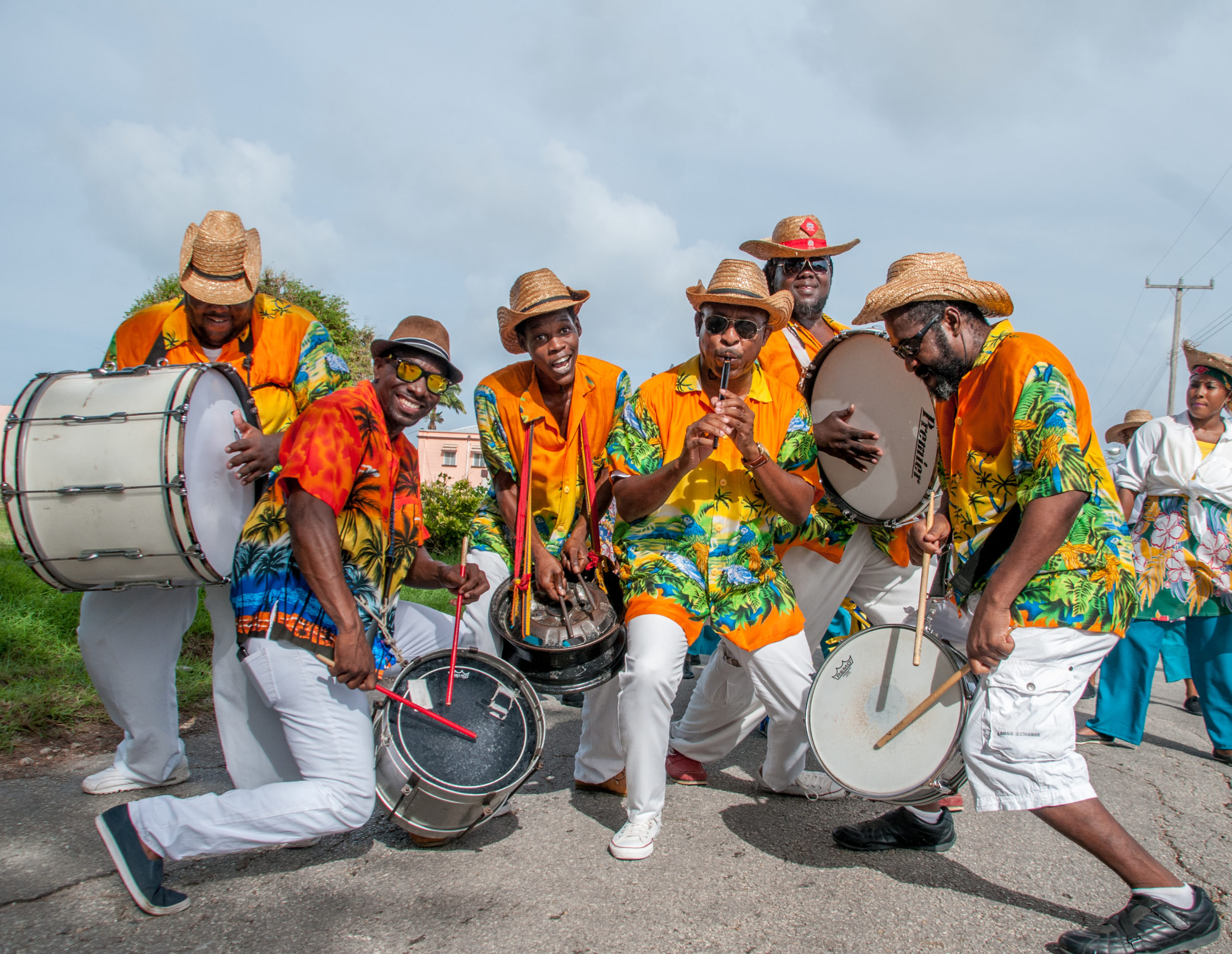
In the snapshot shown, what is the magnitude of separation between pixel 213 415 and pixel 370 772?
59.9 inches

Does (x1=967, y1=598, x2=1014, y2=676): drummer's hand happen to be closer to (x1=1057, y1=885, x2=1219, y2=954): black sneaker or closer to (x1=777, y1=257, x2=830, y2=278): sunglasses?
(x1=1057, y1=885, x2=1219, y2=954): black sneaker

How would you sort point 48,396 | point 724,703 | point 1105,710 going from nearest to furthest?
point 48,396 → point 724,703 → point 1105,710

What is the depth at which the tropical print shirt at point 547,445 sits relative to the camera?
421cm

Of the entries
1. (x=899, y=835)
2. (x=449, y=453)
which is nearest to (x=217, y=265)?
(x=899, y=835)

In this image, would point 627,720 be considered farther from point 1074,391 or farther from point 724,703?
point 1074,391

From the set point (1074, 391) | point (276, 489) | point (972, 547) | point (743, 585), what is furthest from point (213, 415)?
point (1074, 391)

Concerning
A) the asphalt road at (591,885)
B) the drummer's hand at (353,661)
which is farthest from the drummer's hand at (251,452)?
the asphalt road at (591,885)

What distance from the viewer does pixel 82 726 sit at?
467 centimetres

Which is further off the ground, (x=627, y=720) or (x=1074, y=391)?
(x=1074, y=391)

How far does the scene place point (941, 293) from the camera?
3.12m

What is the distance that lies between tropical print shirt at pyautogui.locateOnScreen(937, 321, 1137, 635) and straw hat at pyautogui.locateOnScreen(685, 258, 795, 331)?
94 cm

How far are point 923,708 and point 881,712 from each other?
163 mm

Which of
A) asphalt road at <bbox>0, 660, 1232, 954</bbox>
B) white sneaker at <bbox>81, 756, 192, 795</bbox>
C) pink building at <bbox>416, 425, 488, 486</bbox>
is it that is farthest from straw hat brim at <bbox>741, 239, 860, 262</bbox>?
pink building at <bbox>416, 425, 488, 486</bbox>

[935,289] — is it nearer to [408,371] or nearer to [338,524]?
[408,371]
